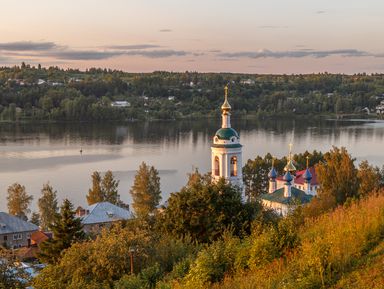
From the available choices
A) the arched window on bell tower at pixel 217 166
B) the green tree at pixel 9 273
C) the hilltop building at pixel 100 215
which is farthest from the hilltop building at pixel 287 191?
the green tree at pixel 9 273

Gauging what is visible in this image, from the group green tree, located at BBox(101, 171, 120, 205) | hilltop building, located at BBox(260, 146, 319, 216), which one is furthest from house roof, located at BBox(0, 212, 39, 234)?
hilltop building, located at BBox(260, 146, 319, 216)

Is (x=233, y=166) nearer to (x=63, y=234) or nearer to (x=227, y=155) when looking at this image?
(x=227, y=155)

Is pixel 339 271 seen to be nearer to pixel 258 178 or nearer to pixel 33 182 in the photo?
pixel 258 178

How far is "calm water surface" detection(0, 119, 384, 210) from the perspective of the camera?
34.3m

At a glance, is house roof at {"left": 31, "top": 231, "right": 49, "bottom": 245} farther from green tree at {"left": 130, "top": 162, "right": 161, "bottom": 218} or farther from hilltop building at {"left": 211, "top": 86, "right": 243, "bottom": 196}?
hilltop building at {"left": 211, "top": 86, "right": 243, "bottom": 196}

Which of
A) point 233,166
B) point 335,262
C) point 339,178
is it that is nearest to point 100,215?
point 233,166

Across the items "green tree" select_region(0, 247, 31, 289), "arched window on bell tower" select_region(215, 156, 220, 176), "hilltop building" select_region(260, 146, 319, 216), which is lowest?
"hilltop building" select_region(260, 146, 319, 216)

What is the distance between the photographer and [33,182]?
33.2 meters

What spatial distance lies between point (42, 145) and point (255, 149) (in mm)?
18322

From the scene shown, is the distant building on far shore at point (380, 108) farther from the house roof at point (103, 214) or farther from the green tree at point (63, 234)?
the green tree at point (63, 234)

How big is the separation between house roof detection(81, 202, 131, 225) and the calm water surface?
6.64 meters

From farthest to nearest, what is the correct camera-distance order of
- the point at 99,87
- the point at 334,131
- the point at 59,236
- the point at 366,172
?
the point at 99,87, the point at 334,131, the point at 366,172, the point at 59,236

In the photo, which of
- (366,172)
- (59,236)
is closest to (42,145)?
(366,172)

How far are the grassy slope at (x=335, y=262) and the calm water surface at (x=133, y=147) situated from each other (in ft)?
76.4
